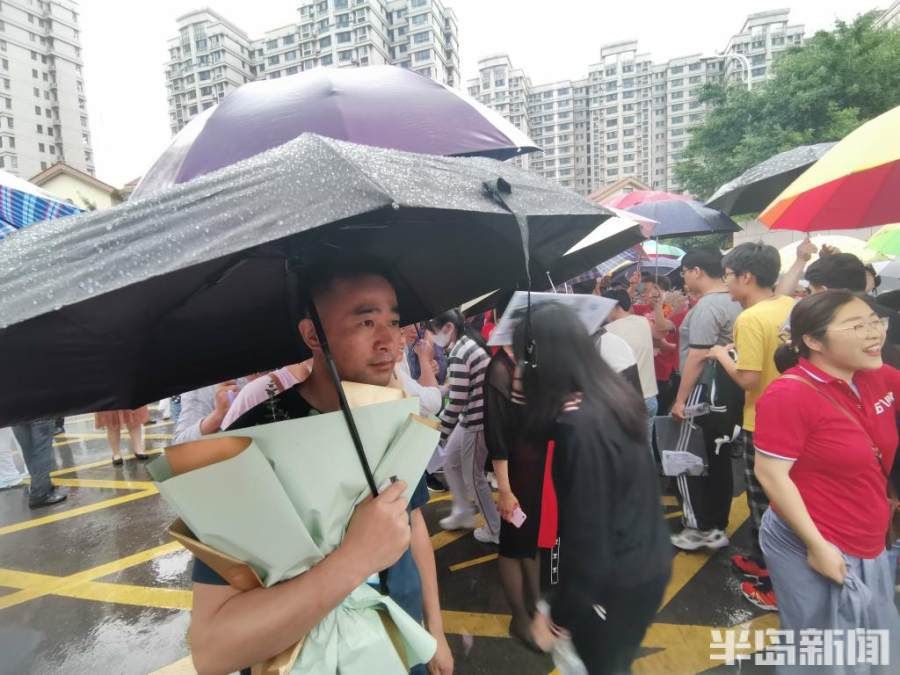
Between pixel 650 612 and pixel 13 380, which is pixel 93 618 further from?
pixel 650 612

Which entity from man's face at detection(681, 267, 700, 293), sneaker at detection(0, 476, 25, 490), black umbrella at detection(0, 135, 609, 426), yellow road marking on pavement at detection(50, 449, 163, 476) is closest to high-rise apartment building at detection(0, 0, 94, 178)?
yellow road marking on pavement at detection(50, 449, 163, 476)

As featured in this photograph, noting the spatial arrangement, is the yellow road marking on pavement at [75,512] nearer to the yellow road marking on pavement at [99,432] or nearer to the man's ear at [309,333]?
the yellow road marking on pavement at [99,432]

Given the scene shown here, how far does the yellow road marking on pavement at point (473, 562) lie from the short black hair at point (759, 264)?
107 inches

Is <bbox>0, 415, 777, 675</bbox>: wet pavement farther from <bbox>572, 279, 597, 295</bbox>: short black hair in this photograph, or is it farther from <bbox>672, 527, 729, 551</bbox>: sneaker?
<bbox>572, 279, 597, 295</bbox>: short black hair

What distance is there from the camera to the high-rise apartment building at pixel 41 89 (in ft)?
205

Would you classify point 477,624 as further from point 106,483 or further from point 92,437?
point 92,437

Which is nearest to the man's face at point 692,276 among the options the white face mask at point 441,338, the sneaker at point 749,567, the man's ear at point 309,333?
the sneaker at point 749,567

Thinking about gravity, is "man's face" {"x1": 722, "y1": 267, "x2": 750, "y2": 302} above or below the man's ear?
below

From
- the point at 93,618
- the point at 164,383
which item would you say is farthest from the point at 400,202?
the point at 93,618

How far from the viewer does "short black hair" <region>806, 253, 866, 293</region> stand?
314 centimetres

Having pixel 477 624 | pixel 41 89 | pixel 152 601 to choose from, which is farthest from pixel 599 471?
pixel 41 89

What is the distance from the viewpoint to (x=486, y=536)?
4211mm

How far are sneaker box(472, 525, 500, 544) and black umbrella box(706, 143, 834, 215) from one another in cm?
322

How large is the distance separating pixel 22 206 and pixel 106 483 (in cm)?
458
